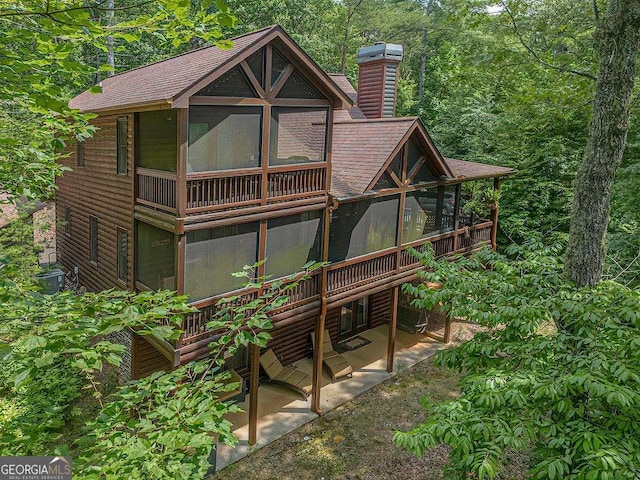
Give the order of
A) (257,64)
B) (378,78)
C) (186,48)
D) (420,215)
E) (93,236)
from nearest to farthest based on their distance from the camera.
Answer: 1. (257,64)
2. (93,236)
3. (420,215)
4. (378,78)
5. (186,48)

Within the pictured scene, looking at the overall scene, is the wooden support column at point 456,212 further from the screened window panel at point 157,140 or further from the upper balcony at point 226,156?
the screened window panel at point 157,140

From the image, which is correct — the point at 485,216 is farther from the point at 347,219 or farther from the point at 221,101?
the point at 221,101

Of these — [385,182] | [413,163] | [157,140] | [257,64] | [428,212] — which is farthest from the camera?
[428,212]

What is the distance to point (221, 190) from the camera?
956 centimetres

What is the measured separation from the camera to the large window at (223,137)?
355 inches

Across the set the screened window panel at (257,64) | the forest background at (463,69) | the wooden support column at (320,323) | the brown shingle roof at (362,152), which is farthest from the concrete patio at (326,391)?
the screened window panel at (257,64)

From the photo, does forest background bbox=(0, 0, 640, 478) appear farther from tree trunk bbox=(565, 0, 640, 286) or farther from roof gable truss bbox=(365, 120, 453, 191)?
roof gable truss bbox=(365, 120, 453, 191)

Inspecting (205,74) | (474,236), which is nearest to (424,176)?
(474,236)

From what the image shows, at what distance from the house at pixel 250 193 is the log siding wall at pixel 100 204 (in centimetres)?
6

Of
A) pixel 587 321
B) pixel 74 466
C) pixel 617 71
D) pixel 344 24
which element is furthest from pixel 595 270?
pixel 344 24

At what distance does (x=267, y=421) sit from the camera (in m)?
11.4

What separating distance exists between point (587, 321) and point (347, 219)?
7.26 meters

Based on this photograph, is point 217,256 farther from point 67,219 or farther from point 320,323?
point 67,219

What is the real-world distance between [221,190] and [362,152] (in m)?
5.05
